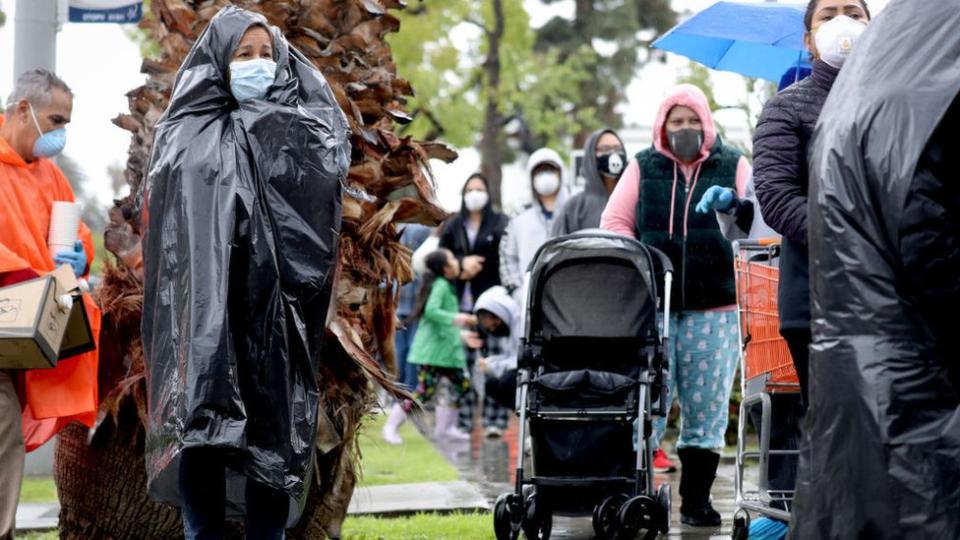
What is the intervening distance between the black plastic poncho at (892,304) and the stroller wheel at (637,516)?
10.2 ft

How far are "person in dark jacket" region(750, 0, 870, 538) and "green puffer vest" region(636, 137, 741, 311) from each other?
2149 millimetres

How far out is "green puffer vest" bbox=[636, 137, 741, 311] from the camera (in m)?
7.80

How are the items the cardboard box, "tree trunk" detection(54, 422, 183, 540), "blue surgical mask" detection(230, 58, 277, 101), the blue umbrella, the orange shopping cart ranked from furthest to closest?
the blue umbrella, "tree trunk" detection(54, 422, 183, 540), the cardboard box, the orange shopping cart, "blue surgical mask" detection(230, 58, 277, 101)

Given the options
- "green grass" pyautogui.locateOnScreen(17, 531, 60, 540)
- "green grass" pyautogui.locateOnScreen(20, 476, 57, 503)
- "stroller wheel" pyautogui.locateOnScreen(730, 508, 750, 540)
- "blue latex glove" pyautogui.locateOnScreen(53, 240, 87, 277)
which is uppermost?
"blue latex glove" pyautogui.locateOnScreen(53, 240, 87, 277)

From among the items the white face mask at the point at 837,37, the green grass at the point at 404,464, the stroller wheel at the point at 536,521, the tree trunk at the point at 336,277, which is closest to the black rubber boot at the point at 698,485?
the stroller wheel at the point at 536,521

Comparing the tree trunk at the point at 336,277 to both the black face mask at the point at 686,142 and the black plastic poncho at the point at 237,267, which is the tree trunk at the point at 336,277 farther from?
the black face mask at the point at 686,142

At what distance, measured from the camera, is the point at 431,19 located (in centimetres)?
3231

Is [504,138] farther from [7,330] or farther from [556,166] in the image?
[7,330]

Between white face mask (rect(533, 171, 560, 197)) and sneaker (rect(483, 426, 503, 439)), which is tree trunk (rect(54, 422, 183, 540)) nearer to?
white face mask (rect(533, 171, 560, 197))

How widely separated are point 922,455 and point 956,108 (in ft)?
2.56

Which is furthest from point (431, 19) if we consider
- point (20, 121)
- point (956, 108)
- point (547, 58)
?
point (956, 108)

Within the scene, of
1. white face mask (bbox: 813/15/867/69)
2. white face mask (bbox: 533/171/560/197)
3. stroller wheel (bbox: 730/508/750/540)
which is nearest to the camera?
white face mask (bbox: 813/15/867/69)

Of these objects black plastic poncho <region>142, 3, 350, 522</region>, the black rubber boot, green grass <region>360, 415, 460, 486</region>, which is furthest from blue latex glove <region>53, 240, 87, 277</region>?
the black rubber boot

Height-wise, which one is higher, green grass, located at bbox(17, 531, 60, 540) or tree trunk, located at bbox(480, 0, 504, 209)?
tree trunk, located at bbox(480, 0, 504, 209)
